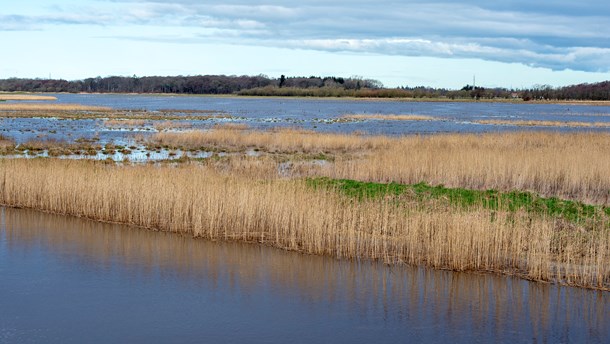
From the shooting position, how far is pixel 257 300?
9.89m

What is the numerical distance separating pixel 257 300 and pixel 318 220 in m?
2.90

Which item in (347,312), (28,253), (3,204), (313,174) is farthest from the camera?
(313,174)

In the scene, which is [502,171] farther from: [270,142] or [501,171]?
[270,142]

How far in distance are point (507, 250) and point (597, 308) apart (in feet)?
6.49

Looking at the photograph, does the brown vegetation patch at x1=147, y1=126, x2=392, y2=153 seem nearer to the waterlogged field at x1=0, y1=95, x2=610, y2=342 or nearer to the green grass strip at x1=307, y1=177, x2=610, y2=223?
the waterlogged field at x1=0, y1=95, x2=610, y2=342

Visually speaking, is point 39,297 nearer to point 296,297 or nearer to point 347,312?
point 296,297

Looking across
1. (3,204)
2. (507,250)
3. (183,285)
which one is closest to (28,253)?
(183,285)

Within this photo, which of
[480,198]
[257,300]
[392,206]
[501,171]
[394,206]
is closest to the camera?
[257,300]

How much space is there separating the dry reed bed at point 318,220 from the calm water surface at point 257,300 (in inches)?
15.6

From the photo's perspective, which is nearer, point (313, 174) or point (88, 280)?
point (88, 280)

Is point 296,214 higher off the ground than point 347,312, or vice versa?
point 296,214

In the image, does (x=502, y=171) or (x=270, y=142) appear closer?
(x=502, y=171)

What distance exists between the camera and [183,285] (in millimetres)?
10586

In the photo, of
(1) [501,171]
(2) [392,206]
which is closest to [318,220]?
(2) [392,206]
